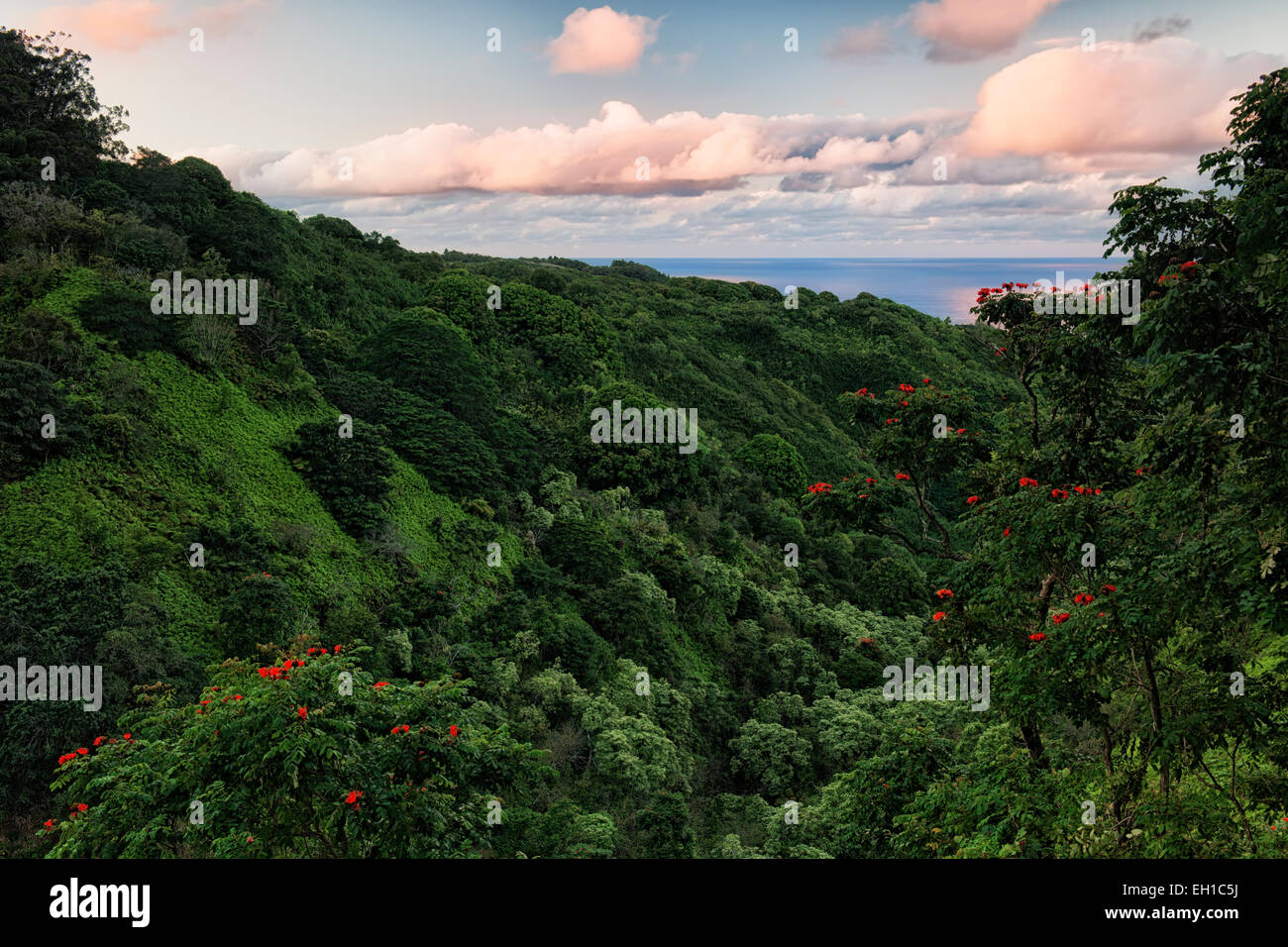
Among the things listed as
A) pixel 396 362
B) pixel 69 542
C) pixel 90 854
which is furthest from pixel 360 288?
pixel 90 854

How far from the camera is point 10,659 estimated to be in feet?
34.2

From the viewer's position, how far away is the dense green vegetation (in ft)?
20.3

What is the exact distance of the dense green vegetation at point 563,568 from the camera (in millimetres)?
6180

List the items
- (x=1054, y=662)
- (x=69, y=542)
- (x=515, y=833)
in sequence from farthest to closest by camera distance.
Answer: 1. (x=69, y=542)
2. (x=515, y=833)
3. (x=1054, y=662)

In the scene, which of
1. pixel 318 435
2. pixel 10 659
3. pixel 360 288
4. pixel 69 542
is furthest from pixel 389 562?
pixel 360 288

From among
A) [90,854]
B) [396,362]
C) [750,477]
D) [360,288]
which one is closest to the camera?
[90,854]

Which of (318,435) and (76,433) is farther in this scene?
(318,435)

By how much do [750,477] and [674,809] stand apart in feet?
80.1

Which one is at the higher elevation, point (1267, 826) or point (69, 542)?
point (69, 542)

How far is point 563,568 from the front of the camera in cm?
2180

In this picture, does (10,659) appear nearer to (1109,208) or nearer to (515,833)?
(515,833)

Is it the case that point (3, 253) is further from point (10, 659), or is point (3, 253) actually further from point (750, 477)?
point (750, 477)

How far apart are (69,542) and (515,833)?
889cm

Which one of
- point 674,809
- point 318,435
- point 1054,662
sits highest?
point 318,435
